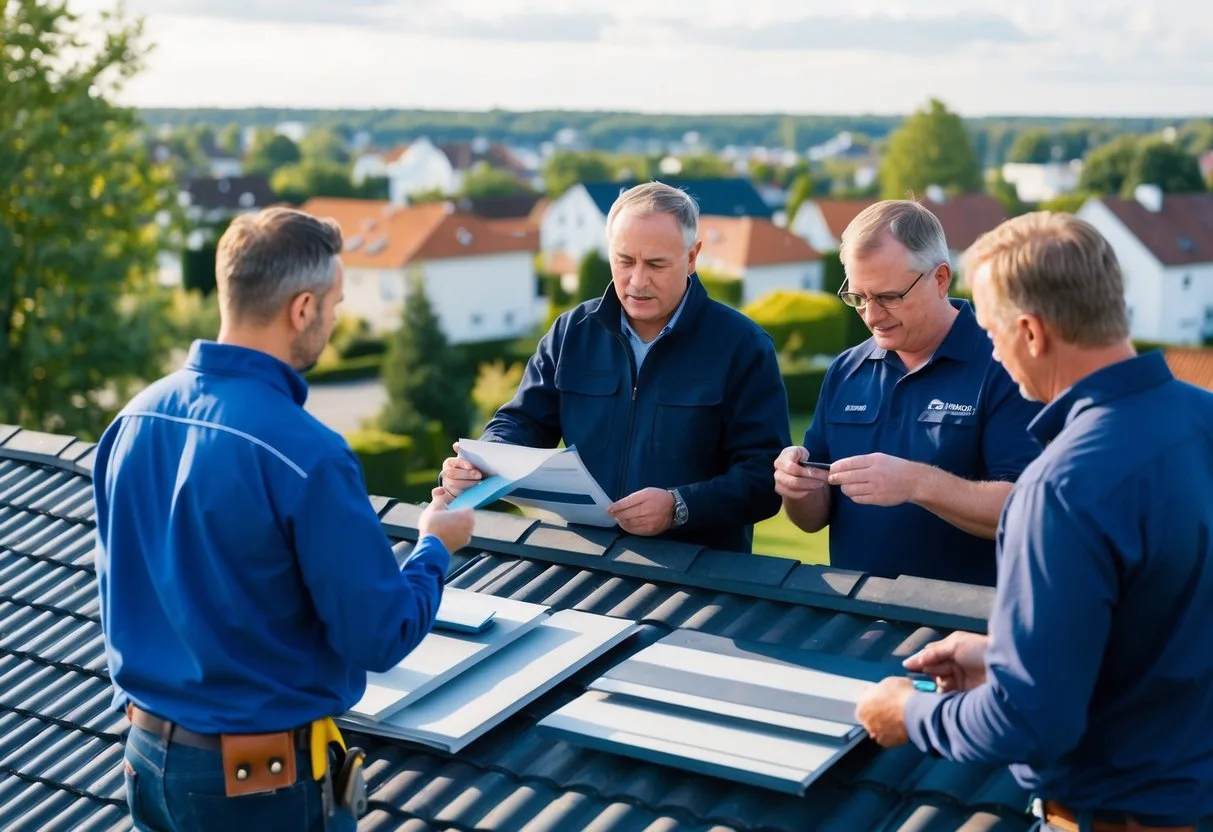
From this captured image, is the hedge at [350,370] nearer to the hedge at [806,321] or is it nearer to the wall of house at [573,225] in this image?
the hedge at [806,321]

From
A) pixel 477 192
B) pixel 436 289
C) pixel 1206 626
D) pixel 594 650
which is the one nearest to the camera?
pixel 1206 626

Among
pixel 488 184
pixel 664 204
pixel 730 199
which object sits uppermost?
pixel 664 204

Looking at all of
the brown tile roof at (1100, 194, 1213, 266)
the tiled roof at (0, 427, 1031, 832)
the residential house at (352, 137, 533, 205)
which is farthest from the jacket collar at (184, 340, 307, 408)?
the residential house at (352, 137, 533, 205)

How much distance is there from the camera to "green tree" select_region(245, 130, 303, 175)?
133500 mm

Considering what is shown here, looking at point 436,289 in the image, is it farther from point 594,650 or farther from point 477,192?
point 594,650

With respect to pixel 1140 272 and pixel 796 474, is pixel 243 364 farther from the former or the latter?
pixel 1140 272

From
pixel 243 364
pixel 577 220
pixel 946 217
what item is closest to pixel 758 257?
pixel 946 217

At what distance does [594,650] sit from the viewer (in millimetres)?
3830

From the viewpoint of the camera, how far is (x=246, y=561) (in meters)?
2.76

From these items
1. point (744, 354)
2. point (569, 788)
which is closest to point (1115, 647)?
point (569, 788)

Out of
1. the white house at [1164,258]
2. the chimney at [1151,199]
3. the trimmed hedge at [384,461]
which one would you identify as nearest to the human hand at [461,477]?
the trimmed hedge at [384,461]

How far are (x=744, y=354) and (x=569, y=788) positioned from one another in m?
1.92

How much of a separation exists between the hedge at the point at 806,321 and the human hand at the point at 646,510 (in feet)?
108

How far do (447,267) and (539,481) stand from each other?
49858 millimetres
